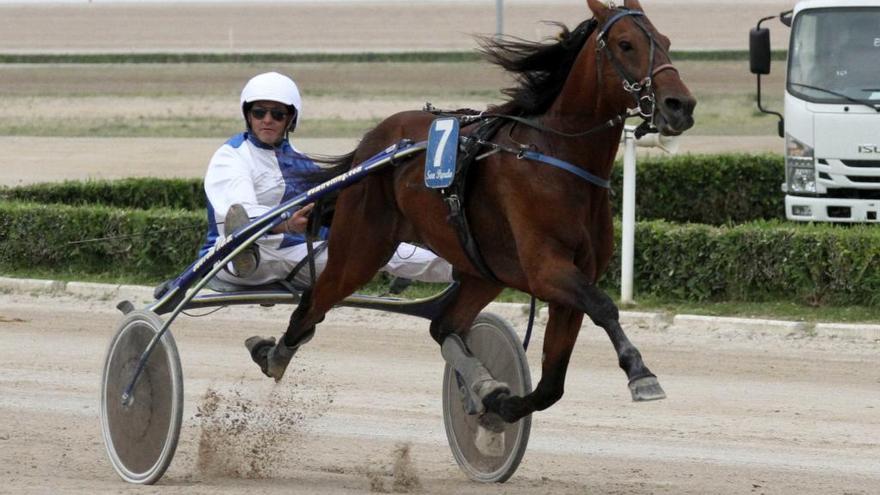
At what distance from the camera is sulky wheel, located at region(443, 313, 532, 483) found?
5.82 m

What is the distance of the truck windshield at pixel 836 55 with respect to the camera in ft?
38.2

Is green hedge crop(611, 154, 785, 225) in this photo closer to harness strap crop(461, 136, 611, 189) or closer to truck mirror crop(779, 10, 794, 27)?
truck mirror crop(779, 10, 794, 27)

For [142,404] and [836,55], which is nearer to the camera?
[142,404]

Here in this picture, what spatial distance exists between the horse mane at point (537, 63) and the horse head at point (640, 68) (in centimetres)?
19

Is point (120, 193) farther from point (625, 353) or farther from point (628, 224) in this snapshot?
point (625, 353)

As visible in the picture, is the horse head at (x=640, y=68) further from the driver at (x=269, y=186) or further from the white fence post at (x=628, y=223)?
the white fence post at (x=628, y=223)

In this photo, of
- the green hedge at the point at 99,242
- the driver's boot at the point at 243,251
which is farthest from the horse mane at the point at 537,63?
the green hedge at the point at 99,242

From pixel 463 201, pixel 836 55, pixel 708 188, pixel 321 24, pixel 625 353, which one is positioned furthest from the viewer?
pixel 321 24

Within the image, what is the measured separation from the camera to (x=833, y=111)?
1160 cm

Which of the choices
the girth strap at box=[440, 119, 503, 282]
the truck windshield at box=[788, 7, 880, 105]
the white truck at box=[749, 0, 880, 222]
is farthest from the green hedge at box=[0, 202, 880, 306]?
the girth strap at box=[440, 119, 503, 282]

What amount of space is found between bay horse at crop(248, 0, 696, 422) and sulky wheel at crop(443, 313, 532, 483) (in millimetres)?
191

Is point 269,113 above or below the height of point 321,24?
above

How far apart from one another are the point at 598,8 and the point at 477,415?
158 centimetres

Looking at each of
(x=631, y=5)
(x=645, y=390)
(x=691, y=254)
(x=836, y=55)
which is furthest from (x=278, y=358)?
(x=836, y=55)
